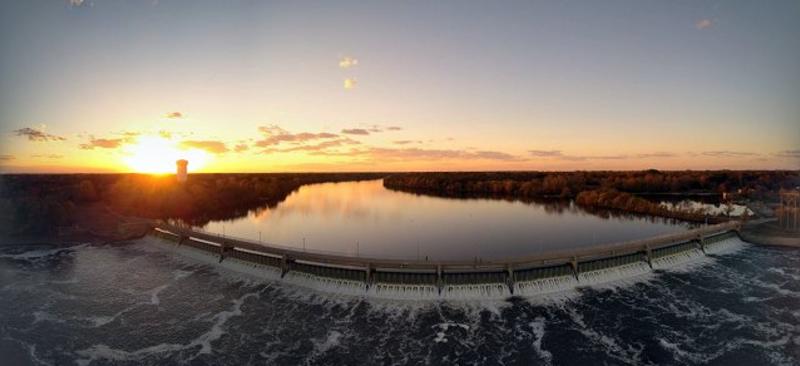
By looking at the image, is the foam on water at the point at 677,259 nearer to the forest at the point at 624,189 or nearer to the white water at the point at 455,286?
the white water at the point at 455,286

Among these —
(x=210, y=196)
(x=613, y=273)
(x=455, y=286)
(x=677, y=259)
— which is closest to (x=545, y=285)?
(x=455, y=286)

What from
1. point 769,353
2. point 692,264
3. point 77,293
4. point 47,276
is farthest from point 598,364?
point 47,276

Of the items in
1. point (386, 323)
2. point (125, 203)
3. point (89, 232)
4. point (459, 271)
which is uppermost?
point (125, 203)

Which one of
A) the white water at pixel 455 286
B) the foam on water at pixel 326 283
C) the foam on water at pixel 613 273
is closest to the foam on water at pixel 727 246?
the white water at pixel 455 286

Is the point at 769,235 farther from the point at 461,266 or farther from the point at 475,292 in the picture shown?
the point at 461,266

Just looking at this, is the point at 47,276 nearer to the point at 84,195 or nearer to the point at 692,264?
the point at 84,195

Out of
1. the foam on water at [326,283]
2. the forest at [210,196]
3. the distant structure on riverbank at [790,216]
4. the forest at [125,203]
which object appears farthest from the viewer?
Answer: the forest at [210,196]

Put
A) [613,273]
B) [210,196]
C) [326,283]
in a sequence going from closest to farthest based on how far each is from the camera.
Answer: [326,283], [613,273], [210,196]
